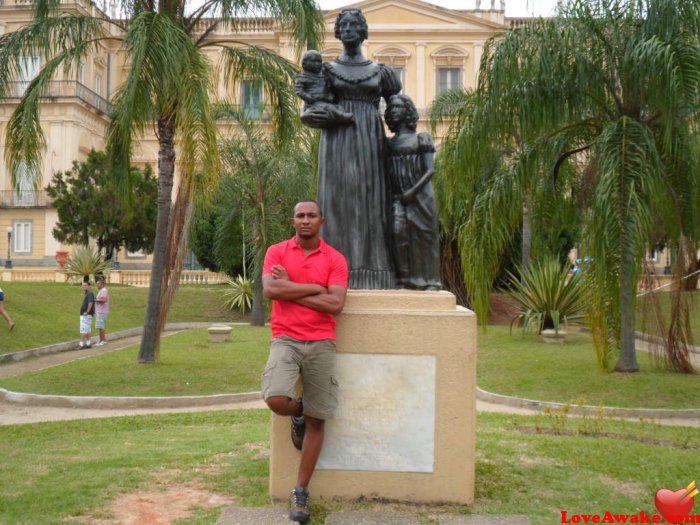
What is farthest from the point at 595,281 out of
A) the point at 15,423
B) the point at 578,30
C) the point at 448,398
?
the point at 15,423

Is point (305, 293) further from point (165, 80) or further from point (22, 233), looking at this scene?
point (22, 233)

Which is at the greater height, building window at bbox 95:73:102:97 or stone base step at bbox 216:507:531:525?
building window at bbox 95:73:102:97

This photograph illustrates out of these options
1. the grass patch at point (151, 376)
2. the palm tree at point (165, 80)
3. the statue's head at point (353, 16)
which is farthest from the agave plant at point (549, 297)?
the statue's head at point (353, 16)

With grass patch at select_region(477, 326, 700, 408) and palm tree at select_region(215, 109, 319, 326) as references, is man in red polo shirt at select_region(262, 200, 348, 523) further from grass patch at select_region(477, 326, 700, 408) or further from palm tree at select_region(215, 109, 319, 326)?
palm tree at select_region(215, 109, 319, 326)

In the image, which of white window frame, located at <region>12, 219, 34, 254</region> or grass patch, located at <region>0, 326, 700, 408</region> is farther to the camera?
white window frame, located at <region>12, 219, 34, 254</region>

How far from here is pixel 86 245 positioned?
30.8 meters

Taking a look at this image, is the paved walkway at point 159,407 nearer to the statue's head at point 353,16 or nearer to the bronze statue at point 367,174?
the bronze statue at point 367,174

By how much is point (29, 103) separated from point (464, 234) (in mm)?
6728

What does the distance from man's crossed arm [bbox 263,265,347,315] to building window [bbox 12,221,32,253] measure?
40.3m

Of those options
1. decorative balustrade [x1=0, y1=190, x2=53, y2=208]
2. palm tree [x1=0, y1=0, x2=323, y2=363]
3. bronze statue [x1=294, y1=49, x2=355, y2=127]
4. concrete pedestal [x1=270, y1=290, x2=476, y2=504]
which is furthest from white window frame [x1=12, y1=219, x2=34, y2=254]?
concrete pedestal [x1=270, y1=290, x2=476, y2=504]

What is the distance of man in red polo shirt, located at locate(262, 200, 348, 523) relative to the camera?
4508mm

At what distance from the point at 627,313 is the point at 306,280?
27.6 feet

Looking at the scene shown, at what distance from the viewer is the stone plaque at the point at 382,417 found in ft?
16.0

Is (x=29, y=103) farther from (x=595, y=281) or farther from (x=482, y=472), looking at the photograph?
(x=482, y=472)
